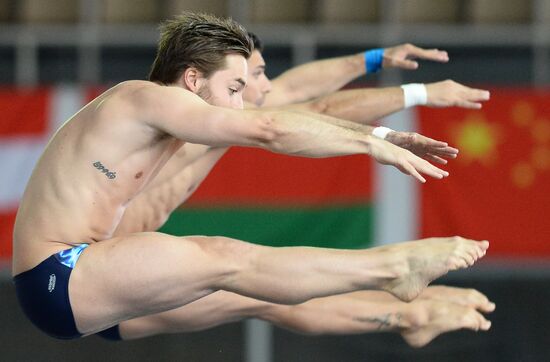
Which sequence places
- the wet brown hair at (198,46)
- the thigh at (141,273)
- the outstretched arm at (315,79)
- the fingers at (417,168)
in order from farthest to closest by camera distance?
the outstretched arm at (315,79) < the wet brown hair at (198,46) < the thigh at (141,273) < the fingers at (417,168)

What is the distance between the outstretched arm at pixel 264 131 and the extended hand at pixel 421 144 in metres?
0.16

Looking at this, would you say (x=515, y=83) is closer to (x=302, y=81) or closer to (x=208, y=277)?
(x=302, y=81)

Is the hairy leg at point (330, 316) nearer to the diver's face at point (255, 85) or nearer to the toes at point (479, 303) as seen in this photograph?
the toes at point (479, 303)

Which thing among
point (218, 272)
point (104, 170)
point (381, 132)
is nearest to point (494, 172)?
point (381, 132)

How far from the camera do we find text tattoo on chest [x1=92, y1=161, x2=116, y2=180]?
3.75 m

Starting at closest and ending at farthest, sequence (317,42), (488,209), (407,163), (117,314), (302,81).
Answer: (407,163) < (117,314) < (302,81) < (488,209) < (317,42)

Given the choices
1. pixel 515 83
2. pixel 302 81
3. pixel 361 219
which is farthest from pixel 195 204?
pixel 515 83

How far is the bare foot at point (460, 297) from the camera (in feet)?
14.6

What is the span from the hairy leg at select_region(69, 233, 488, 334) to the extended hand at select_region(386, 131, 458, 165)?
331 mm

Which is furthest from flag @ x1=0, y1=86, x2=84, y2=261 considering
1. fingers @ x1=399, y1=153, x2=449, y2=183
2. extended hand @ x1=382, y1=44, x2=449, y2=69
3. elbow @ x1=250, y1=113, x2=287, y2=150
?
fingers @ x1=399, y1=153, x2=449, y2=183

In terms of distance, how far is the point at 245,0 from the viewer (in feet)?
23.5

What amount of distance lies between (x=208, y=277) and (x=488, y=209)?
2846mm

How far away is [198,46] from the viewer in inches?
151

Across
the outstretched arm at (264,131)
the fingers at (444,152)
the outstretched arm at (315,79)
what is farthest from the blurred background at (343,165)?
the outstretched arm at (264,131)
